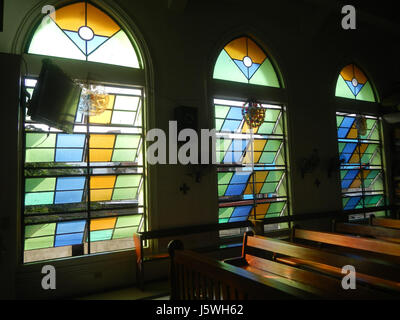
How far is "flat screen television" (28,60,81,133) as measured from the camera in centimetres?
261

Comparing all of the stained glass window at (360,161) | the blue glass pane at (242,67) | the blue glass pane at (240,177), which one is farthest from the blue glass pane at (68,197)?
the stained glass window at (360,161)

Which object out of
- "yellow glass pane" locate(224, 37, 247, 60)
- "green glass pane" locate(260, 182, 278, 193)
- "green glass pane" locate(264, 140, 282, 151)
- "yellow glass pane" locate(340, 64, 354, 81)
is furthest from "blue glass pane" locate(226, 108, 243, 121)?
"yellow glass pane" locate(340, 64, 354, 81)

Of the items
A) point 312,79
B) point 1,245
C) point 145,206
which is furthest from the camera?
point 312,79

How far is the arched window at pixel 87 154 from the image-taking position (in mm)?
3264

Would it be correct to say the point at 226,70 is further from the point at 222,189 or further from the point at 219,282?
the point at 219,282

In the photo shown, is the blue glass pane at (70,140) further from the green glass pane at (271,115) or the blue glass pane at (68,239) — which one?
the green glass pane at (271,115)

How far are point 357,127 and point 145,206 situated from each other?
4413 millimetres

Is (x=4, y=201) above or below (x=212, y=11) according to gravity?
below

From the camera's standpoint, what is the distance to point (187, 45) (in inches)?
165

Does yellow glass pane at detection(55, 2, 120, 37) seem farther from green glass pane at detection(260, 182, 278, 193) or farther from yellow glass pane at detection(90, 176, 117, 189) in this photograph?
green glass pane at detection(260, 182, 278, 193)

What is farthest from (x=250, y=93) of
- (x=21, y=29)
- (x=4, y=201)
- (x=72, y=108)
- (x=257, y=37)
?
(x=4, y=201)

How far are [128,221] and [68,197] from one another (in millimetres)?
784

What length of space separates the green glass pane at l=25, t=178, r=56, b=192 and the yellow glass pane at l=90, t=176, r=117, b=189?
42 cm

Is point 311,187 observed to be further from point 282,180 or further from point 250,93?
point 250,93
